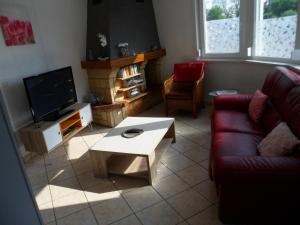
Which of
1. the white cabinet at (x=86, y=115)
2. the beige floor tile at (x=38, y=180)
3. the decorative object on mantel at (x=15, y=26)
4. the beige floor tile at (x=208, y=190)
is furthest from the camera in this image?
the white cabinet at (x=86, y=115)

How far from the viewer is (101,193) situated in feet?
7.39

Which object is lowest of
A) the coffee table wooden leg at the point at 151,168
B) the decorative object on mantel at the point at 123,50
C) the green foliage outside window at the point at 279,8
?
the coffee table wooden leg at the point at 151,168

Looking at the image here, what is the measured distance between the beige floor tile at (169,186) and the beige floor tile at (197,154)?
40 cm

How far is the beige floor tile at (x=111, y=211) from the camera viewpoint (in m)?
1.93

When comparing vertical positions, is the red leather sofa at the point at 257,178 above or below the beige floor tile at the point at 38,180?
above

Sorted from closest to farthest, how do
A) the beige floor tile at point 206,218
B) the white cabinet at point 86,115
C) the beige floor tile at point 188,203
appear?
the beige floor tile at point 206,218, the beige floor tile at point 188,203, the white cabinet at point 86,115

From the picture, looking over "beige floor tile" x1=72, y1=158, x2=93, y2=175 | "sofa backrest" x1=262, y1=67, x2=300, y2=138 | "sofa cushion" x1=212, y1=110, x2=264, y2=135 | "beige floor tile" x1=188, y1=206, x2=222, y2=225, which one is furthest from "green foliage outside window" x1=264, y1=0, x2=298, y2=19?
"beige floor tile" x1=72, y1=158, x2=93, y2=175

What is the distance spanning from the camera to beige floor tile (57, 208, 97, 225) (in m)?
1.93

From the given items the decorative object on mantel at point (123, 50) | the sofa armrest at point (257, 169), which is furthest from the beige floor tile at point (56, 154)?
the sofa armrest at point (257, 169)

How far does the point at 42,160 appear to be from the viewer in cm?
302

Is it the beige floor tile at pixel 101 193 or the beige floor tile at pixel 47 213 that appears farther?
the beige floor tile at pixel 101 193

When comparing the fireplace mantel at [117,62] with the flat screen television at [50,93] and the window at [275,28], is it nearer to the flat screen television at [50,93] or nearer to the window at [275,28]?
the flat screen television at [50,93]

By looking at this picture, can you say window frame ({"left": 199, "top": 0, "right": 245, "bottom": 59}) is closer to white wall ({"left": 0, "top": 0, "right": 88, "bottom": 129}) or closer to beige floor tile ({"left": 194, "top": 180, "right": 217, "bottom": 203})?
white wall ({"left": 0, "top": 0, "right": 88, "bottom": 129})

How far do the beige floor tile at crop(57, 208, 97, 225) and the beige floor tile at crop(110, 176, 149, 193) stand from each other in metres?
0.37
